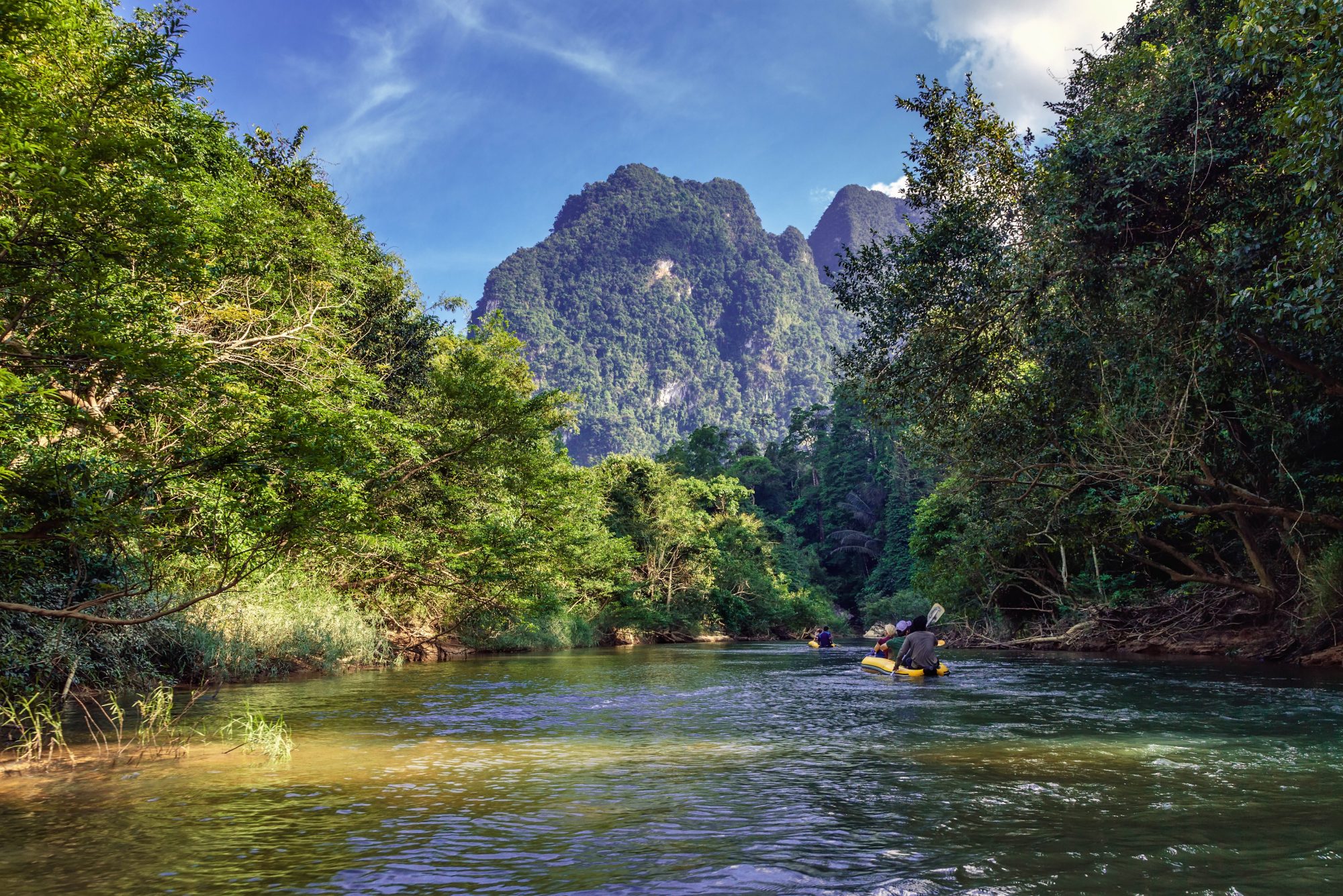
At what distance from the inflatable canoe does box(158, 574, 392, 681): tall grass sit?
12.3 m

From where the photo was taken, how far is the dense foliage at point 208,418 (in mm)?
7570

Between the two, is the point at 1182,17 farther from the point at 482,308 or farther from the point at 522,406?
the point at 482,308

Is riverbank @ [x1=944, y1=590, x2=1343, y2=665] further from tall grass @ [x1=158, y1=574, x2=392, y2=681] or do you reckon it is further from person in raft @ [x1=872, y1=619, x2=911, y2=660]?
tall grass @ [x1=158, y1=574, x2=392, y2=681]

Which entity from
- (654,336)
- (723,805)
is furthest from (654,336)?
(723,805)

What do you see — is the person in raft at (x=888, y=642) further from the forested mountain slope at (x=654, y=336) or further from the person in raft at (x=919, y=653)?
the forested mountain slope at (x=654, y=336)

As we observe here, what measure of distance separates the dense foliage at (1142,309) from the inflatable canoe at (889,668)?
386 centimetres

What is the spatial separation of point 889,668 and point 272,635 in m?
13.0

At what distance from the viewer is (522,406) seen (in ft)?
76.6

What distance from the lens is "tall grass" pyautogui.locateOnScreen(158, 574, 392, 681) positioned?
14852 millimetres

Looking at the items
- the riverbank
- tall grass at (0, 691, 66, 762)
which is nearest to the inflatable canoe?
the riverbank

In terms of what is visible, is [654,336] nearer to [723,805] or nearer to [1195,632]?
[1195,632]

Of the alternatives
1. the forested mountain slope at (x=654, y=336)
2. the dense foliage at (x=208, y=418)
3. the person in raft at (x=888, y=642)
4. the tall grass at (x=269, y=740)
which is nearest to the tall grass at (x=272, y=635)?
the dense foliage at (x=208, y=418)

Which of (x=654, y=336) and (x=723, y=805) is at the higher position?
(x=654, y=336)

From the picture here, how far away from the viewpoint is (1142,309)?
13.4 meters
